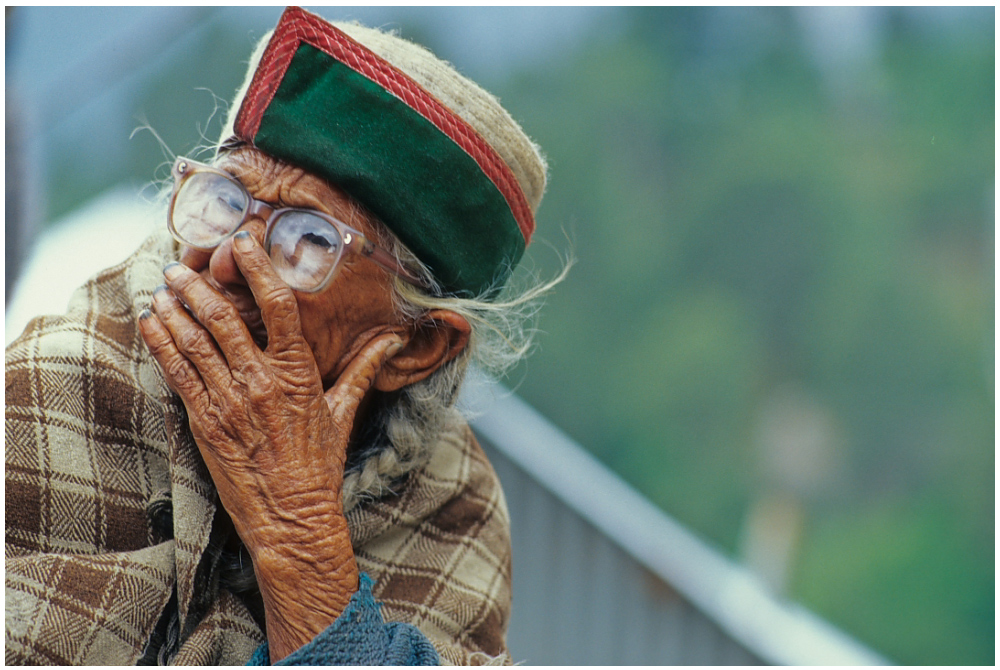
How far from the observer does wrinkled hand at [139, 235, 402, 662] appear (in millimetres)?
1660

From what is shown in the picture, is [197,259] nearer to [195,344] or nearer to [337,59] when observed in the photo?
[195,344]

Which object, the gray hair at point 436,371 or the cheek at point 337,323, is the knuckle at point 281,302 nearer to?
the cheek at point 337,323

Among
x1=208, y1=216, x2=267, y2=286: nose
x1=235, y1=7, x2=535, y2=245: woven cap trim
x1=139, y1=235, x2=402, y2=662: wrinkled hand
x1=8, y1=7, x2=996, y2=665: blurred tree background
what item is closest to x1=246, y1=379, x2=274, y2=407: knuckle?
x1=139, y1=235, x2=402, y2=662: wrinkled hand

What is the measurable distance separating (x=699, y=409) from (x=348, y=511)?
24.9m

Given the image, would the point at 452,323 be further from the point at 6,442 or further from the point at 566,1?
the point at 566,1

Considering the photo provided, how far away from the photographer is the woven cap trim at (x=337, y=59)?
1.79 metres

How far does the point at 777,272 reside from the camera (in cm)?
2756

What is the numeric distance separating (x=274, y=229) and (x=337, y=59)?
383 millimetres

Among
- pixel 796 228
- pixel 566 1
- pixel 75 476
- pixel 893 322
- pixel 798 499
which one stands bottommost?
pixel 798 499

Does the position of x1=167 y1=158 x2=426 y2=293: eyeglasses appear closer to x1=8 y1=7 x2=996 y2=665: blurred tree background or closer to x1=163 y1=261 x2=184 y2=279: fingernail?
x1=163 y1=261 x2=184 y2=279: fingernail

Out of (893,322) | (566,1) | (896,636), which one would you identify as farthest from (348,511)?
(893,322)

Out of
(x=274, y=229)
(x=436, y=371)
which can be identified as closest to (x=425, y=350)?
(x=436, y=371)

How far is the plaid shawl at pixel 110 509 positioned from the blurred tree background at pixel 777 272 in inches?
805

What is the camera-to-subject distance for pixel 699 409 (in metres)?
26.1
